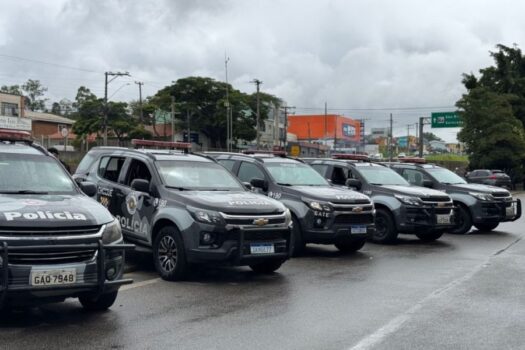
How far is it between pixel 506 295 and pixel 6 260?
6021 mm

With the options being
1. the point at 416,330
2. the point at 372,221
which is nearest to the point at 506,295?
the point at 416,330

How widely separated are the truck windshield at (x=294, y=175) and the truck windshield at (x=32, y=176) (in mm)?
5255

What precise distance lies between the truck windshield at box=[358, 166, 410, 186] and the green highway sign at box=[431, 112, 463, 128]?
4207cm

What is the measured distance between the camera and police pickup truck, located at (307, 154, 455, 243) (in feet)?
45.3

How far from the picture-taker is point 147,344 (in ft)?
18.8

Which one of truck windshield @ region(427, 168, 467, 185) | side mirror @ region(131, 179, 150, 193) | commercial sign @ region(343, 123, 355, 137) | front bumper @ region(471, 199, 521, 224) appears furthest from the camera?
commercial sign @ region(343, 123, 355, 137)

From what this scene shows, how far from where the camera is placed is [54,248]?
5902mm

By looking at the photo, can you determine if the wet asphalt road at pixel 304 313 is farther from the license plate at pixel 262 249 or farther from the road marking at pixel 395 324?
the license plate at pixel 262 249

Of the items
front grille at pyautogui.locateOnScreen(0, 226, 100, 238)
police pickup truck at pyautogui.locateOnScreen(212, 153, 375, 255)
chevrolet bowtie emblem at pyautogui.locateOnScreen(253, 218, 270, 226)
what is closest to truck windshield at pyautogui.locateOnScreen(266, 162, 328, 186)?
police pickup truck at pyautogui.locateOnScreen(212, 153, 375, 255)

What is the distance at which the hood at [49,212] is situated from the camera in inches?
233

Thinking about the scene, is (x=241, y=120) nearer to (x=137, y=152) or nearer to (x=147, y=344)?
(x=137, y=152)

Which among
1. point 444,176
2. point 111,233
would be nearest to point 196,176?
point 111,233

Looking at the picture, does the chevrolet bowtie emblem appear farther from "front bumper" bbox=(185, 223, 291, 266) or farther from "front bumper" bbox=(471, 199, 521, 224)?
"front bumper" bbox=(471, 199, 521, 224)

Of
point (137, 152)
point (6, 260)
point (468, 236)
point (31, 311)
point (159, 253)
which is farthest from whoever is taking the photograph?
point (468, 236)
